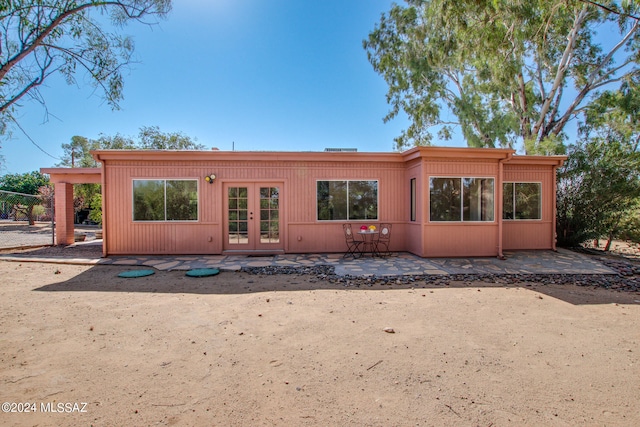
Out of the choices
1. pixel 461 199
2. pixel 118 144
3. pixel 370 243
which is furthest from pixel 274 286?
pixel 118 144

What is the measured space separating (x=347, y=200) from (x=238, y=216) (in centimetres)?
283

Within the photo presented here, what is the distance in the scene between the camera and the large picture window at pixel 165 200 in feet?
26.3

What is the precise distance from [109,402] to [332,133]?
1492 centimetres

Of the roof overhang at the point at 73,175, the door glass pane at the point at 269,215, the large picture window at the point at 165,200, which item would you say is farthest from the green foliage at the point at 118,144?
the door glass pane at the point at 269,215

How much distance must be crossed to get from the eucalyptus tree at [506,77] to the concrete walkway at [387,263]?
19.4ft

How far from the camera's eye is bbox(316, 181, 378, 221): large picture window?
834cm

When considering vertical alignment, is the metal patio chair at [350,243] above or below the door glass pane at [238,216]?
below

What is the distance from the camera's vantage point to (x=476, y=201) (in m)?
7.75

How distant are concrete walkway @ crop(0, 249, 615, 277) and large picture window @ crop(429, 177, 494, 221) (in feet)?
3.37

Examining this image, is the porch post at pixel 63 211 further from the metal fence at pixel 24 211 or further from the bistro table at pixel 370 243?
the bistro table at pixel 370 243

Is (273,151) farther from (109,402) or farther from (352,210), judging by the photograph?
(109,402)

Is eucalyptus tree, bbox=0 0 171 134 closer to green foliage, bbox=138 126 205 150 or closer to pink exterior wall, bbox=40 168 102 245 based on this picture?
pink exterior wall, bbox=40 168 102 245

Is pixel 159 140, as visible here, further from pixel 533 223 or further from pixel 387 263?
pixel 533 223

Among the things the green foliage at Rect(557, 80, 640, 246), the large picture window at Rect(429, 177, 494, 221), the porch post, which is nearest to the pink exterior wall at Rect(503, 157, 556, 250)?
the green foliage at Rect(557, 80, 640, 246)
